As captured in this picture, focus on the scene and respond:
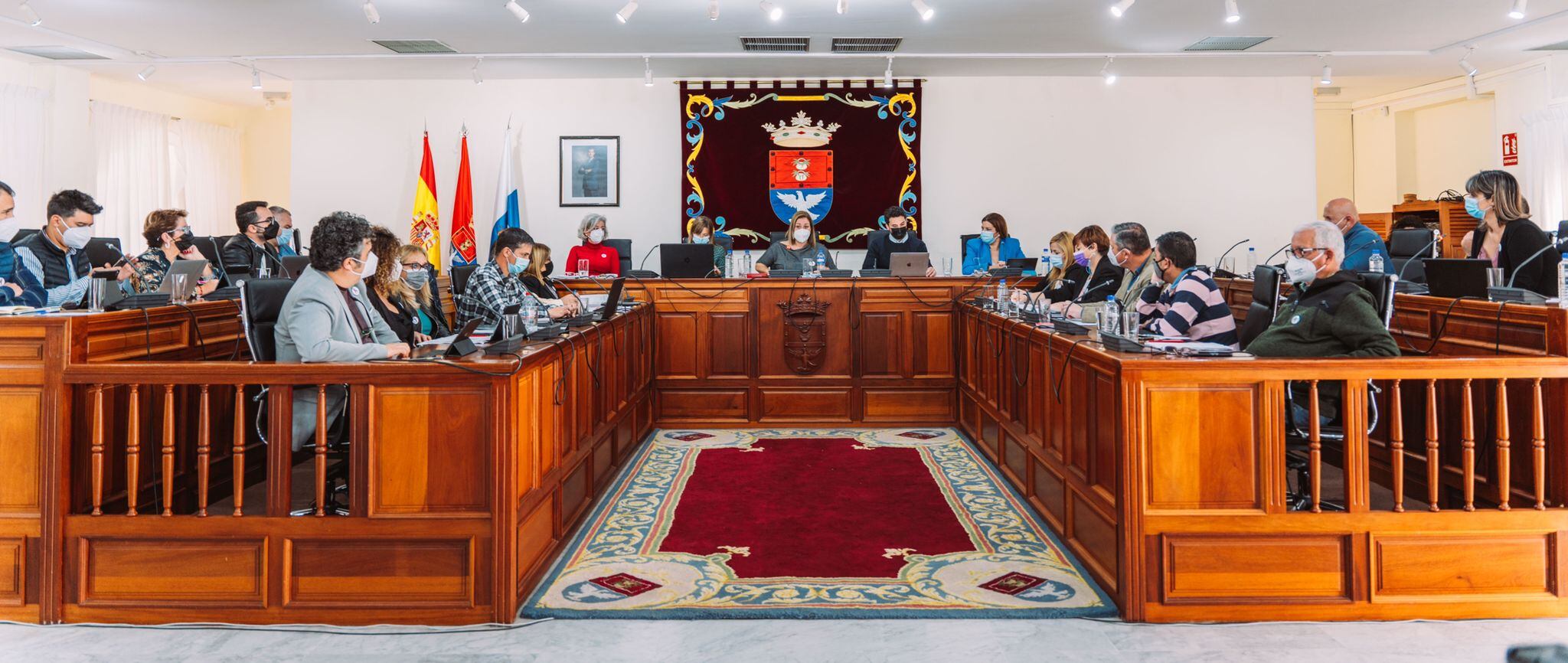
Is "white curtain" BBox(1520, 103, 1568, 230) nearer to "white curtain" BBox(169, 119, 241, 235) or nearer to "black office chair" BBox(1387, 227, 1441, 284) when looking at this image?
"black office chair" BBox(1387, 227, 1441, 284)

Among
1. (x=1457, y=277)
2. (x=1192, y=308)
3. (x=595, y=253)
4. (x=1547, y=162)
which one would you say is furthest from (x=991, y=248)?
(x=1547, y=162)

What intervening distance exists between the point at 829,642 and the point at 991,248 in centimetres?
495

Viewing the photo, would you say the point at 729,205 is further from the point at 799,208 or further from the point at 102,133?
the point at 102,133

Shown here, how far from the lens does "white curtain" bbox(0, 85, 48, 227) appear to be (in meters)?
8.05

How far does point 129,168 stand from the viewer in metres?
9.70

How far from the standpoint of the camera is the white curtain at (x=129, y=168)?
9.34 m

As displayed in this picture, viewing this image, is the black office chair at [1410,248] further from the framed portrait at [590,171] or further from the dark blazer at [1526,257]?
the framed portrait at [590,171]

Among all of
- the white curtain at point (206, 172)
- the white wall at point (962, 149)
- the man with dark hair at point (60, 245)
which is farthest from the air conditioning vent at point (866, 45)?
the white curtain at point (206, 172)

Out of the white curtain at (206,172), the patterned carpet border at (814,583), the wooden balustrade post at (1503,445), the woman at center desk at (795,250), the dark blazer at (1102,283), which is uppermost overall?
the white curtain at (206,172)

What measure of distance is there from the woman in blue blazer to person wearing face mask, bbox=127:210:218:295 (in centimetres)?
498

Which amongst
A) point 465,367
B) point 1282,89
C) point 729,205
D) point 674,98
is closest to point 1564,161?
point 1282,89

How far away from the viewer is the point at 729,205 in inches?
355

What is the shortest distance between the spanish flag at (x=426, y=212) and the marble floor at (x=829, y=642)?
636cm

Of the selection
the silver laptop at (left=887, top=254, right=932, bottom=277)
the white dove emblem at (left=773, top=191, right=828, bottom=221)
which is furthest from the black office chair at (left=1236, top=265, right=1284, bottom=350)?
the white dove emblem at (left=773, top=191, right=828, bottom=221)
